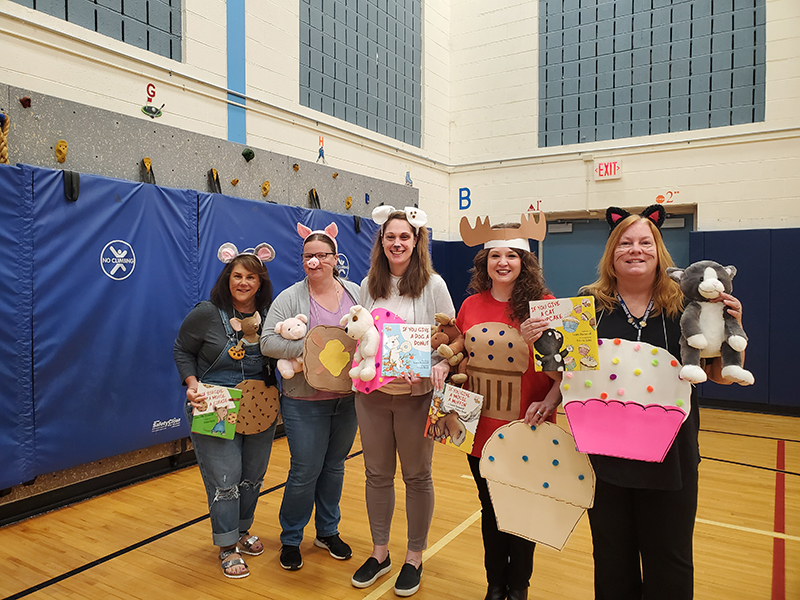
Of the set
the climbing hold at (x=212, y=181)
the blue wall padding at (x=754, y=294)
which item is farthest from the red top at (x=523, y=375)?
the blue wall padding at (x=754, y=294)

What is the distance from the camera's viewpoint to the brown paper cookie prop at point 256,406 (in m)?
2.34

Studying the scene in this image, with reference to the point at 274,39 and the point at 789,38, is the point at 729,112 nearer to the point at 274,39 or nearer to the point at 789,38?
the point at 789,38

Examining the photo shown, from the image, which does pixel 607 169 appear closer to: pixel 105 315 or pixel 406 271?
pixel 406 271

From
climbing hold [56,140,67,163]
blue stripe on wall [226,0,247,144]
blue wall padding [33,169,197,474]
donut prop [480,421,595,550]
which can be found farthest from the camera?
blue stripe on wall [226,0,247,144]

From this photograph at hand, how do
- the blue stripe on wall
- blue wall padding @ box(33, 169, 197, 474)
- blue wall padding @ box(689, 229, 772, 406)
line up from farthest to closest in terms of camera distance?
blue wall padding @ box(689, 229, 772, 406)
the blue stripe on wall
blue wall padding @ box(33, 169, 197, 474)

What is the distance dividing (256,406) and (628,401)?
1511mm

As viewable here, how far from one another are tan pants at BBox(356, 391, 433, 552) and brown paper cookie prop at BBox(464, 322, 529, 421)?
0.27 meters

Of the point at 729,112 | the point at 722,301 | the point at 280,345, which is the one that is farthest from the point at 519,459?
the point at 729,112

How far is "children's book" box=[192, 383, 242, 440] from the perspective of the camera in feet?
7.34

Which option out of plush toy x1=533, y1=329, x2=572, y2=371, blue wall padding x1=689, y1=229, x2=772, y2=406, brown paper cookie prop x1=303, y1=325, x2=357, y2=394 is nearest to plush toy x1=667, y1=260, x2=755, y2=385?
plush toy x1=533, y1=329, x2=572, y2=371

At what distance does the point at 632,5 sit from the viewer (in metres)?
6.21

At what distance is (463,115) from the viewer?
7.38 m

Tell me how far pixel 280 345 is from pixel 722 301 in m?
1.56

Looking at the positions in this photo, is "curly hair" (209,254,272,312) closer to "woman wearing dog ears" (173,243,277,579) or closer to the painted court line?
"woman wearing dog ears" (173,243,277,579)
